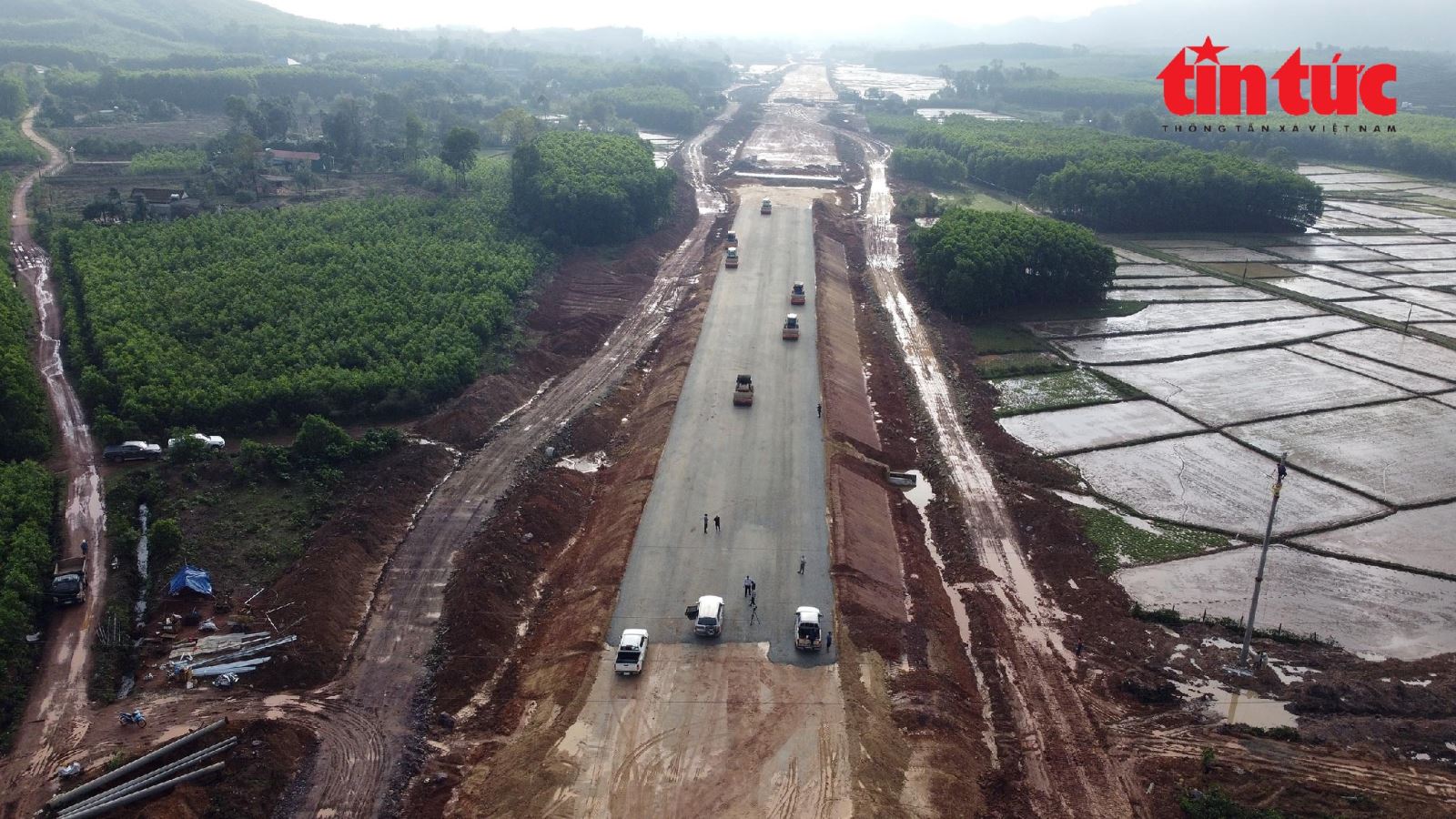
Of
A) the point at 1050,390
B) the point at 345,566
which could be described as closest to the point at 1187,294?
the point at 1050,390

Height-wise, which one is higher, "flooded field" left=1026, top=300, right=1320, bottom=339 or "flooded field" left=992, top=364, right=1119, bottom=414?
"flooded field" left=1026, top=300, right=1320, bottom=339

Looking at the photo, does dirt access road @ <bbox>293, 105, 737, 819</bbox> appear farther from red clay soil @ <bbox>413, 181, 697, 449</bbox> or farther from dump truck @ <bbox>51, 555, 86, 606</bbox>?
dump truck @ <bbox>51, 555, 86, 606</bbox>

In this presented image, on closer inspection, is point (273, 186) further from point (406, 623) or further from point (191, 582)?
point (406, 623)

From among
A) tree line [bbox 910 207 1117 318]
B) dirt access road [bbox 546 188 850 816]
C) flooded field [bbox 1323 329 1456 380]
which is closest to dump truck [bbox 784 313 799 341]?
dirt access road [bbox 546 188 850 816]

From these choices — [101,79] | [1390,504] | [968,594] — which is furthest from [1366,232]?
[101,79]

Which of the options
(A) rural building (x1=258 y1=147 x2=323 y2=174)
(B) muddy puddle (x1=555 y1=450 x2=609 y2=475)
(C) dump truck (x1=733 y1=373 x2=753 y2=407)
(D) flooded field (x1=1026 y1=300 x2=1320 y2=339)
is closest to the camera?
(B) muddy puddle (x1=555 y1=450 x2=609 y2=475)

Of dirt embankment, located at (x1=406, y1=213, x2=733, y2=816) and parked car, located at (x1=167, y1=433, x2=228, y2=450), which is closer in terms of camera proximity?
dirt embankment, located at (x1=406, y1=213, x2=733, y2=816)
